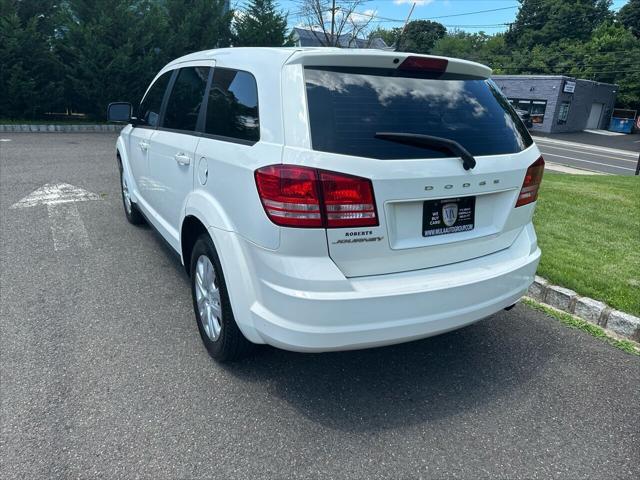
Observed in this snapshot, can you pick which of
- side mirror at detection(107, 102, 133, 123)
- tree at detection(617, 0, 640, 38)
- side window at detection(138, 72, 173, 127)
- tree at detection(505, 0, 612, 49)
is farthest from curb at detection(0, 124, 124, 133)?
tree at detection(617, 0, 640, 38)

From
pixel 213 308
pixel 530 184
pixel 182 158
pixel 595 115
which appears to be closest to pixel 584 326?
pixel 530 184

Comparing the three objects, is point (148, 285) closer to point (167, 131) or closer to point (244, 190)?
point (167, 131)

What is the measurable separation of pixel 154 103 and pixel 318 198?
9.27ft

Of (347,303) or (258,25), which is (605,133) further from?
(347,303)

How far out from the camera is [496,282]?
248cm

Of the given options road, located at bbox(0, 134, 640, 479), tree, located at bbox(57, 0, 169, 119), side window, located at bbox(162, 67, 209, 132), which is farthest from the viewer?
tree, located at bbox(57, 0, 169, 119)

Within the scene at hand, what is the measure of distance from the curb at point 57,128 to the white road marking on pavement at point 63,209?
8736mm

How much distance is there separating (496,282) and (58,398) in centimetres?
247

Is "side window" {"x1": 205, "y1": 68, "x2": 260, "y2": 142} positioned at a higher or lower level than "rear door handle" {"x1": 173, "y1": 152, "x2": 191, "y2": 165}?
higher

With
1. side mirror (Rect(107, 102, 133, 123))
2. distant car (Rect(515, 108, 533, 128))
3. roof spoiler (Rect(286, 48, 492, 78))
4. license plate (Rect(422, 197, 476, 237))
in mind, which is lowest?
license plate (Rect(422, 197, 476, 237))

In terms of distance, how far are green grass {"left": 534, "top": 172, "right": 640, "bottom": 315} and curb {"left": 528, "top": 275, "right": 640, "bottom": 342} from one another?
0.10 m

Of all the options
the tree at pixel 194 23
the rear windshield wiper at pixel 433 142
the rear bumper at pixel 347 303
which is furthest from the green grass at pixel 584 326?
the tree at pixel 194 23

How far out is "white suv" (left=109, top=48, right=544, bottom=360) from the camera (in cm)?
206

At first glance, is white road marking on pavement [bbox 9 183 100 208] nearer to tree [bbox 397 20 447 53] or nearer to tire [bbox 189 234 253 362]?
tire [bbox 189 234 253 362]
